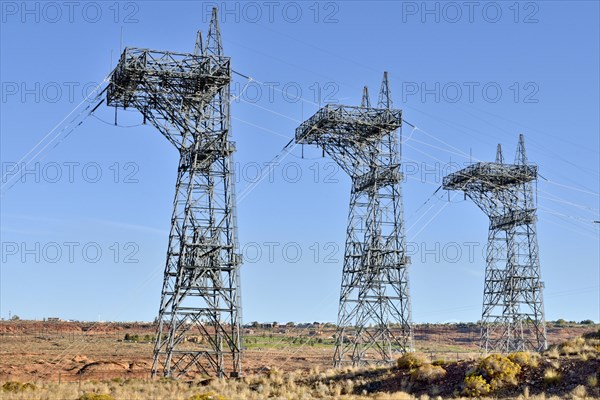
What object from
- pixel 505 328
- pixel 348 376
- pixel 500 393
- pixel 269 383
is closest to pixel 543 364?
pixel 500 393

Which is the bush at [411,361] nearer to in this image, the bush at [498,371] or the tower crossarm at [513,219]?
the bush at [498,371]

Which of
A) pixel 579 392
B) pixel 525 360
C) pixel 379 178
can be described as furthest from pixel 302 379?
pixel 379 178

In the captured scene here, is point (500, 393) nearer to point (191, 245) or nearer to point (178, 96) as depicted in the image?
point (191, 245)

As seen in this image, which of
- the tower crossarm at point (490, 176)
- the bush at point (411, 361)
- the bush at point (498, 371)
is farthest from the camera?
the tower crossarm at point (490, 176)

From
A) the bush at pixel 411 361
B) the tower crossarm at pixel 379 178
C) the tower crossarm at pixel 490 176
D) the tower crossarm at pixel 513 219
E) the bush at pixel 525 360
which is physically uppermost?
the tower crossarm at pixel 490 176

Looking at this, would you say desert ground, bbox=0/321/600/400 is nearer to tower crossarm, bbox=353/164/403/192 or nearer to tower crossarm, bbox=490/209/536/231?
tower crossarm, bbox=353/164/403/192

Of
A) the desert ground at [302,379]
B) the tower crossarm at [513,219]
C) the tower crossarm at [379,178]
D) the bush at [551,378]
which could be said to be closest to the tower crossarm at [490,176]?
the tower crossarm at [513,219]

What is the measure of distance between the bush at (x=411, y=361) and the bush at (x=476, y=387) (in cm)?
462

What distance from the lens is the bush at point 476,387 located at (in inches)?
1254

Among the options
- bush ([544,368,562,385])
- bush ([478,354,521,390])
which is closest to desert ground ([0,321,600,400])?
bush ([544,368,562,385])

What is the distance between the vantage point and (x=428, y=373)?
3538 cm

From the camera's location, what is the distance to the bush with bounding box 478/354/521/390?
32.3 meters

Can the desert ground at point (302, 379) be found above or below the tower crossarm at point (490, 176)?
below

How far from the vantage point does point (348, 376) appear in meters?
39.3
